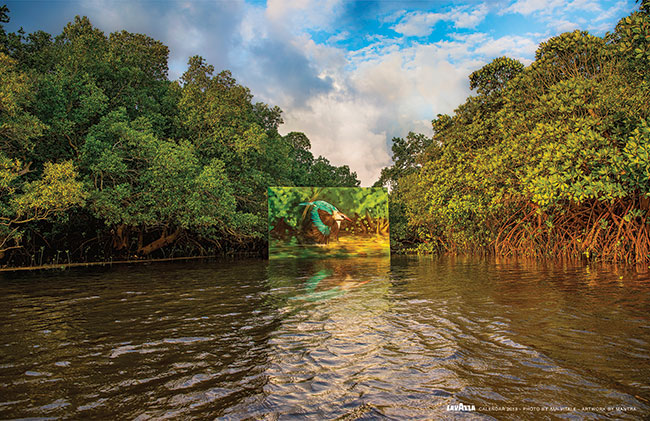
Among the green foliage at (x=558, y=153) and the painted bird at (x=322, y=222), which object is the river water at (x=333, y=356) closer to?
the green foliage at (x=558, y=153)

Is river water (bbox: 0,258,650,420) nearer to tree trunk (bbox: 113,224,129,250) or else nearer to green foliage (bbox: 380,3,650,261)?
green foliage (bbox: 380,3,650,261)

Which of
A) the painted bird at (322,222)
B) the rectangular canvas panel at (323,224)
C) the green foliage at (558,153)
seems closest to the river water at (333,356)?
the green foliage at (558,153)

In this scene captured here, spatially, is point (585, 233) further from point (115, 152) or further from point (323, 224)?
point (115, 152)

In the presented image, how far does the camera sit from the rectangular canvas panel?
24.1 metres

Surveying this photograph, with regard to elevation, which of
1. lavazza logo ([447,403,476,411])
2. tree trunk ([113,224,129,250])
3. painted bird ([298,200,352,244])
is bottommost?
lavazza logo ([447,403,476,411])

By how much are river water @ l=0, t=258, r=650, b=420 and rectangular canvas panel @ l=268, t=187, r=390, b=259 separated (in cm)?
1597

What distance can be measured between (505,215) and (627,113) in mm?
7562

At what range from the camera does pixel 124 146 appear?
16.7m

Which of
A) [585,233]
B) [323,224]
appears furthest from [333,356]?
[323,224]

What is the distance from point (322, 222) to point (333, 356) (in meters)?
20.3

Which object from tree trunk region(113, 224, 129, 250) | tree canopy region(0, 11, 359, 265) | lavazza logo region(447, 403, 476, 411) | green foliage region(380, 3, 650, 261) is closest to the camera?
lavazza logo region(447, 403, 476, 411)

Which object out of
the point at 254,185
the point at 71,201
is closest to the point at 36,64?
the point at 71,201

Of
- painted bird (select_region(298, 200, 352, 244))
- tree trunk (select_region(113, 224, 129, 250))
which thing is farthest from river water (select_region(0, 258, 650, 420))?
painted bird (select_region(298, 200, 352, 244))

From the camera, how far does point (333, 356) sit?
418 centimetres
